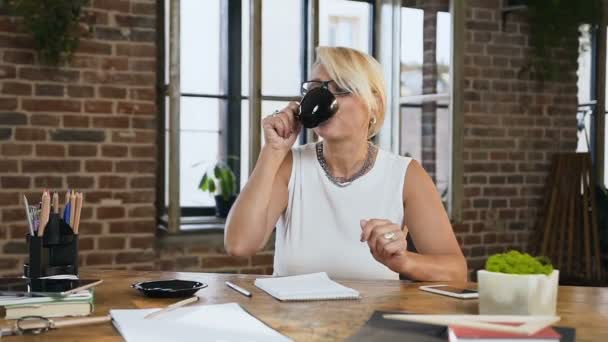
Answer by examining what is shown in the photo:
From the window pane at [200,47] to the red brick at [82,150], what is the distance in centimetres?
69

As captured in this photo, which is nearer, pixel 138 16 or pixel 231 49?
pixel 138 16

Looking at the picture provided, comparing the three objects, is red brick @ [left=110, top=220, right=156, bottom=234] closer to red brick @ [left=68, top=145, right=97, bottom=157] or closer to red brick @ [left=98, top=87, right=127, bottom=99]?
red brick @ [left=68, top=145, right=97, bottom=157]

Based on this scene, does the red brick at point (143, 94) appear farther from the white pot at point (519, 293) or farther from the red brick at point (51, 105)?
the white pot at point (519, 293)

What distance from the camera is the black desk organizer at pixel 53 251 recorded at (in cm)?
160

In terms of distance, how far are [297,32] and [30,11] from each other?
1.46 metres

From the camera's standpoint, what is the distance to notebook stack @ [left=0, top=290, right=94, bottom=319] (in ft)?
4.45

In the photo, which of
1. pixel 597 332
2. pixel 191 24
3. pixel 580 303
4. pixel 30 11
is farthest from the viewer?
pixel 191 24

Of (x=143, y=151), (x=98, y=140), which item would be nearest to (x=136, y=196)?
(x=143, y=151)

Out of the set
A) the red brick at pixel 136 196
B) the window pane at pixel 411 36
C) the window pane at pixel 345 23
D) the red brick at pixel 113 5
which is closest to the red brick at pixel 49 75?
the red brick at pixel 113 5

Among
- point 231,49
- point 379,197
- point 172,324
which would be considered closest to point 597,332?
point 172,324

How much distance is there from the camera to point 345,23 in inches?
173

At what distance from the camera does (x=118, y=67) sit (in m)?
3.50

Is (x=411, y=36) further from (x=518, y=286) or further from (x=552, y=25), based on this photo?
(x=518, y=286)

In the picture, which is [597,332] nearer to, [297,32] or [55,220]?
[55,220]
